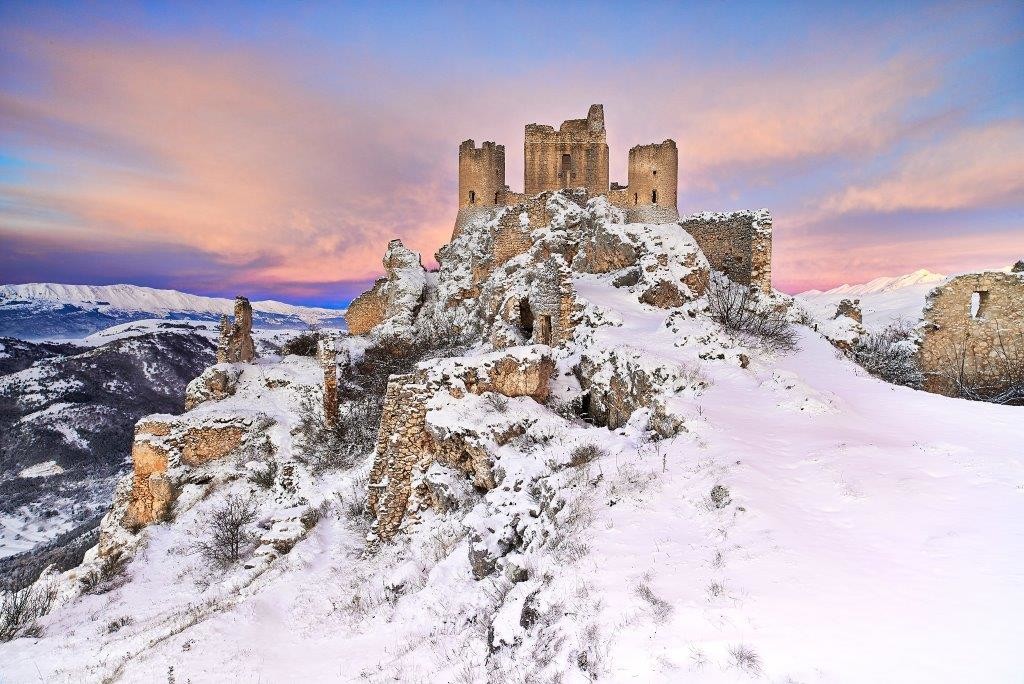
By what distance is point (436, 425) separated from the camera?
9.84 m

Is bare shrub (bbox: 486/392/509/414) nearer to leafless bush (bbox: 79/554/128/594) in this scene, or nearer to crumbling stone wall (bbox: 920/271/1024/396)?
leafless bush (bbox: 79/554/128/594)

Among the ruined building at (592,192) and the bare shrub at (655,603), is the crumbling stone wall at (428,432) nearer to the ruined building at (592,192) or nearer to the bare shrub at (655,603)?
the bare shrub at (655,603)

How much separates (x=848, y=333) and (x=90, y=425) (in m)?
126

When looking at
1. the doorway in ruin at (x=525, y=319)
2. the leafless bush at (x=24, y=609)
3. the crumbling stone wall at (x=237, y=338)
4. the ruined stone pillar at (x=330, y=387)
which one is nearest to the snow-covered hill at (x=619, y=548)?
the leafless bush at (x=24, y=609)

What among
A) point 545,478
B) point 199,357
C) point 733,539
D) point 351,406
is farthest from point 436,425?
point 199,357

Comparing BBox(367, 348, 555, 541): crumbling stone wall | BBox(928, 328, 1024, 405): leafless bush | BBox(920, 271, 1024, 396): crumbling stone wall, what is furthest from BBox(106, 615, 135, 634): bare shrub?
BBox(920, 271, 1024, 396): crumbling stone wall

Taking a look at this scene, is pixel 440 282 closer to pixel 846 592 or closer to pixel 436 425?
pixel 436 425

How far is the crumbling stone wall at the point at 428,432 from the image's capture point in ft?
31.3

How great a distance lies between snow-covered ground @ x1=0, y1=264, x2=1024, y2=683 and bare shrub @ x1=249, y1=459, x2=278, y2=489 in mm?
5258

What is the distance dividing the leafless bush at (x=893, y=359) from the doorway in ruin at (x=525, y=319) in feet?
36.6

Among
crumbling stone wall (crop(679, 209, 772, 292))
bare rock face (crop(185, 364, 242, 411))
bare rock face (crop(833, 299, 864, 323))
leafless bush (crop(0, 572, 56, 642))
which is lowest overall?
leafless bush (crop(0, 572, 56, 642))

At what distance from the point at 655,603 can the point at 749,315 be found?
53.9 ft

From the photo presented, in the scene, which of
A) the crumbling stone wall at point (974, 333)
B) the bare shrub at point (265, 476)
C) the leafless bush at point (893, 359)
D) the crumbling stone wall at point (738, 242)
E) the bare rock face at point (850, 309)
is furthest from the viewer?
the crumbling stone wall at point (738, 242)

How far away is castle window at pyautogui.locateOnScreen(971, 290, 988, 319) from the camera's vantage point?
575 inches
